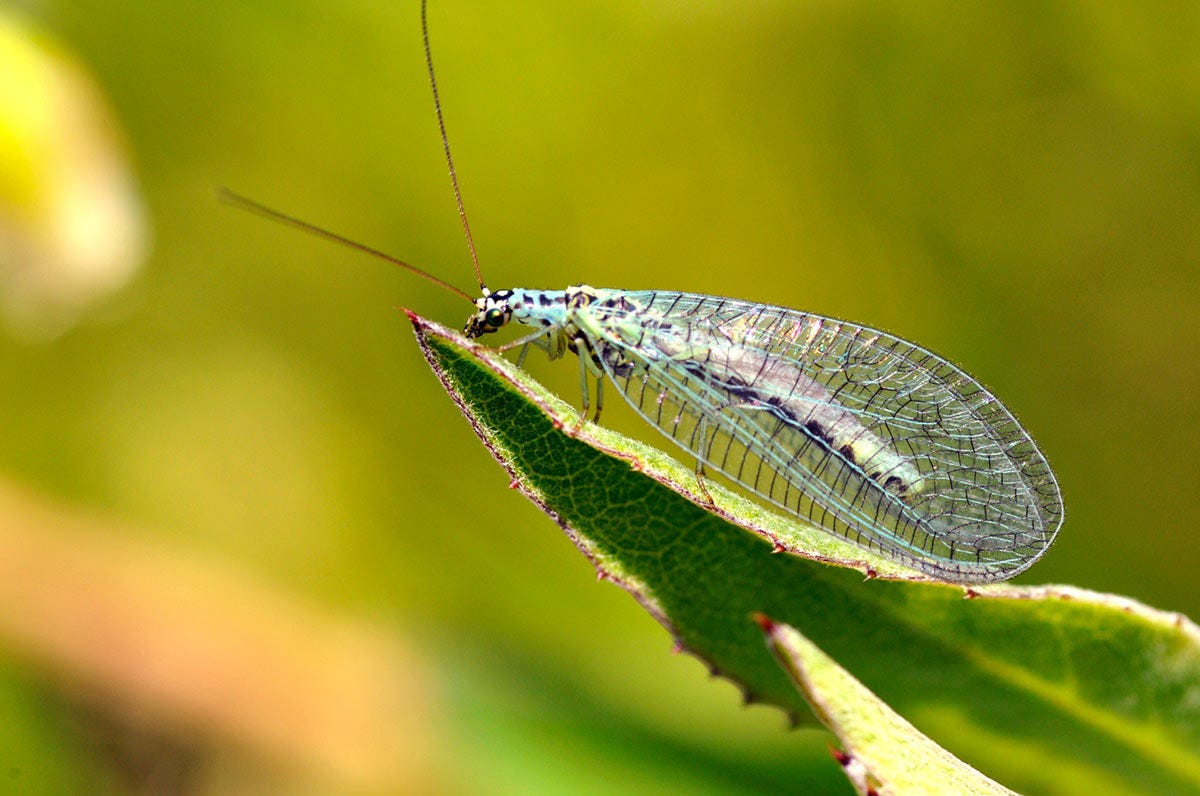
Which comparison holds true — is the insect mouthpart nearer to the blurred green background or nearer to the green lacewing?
the green lacewing

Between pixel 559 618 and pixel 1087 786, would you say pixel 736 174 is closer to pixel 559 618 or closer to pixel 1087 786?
pixel 559 618

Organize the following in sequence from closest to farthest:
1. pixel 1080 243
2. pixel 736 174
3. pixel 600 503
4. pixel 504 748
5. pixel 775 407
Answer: pixel 600 503 → pixel 775 407 → pixel 504 748 → pixel 1080 243 → pixel 736 174

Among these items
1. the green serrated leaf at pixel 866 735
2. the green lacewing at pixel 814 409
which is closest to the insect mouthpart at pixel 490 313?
the green lacewing at pixel 814 409

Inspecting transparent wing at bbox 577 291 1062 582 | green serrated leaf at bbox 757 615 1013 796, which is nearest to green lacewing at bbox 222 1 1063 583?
transparent wing at bbox 577 291 1062 582

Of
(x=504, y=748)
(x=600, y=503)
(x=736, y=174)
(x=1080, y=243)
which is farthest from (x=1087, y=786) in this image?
(x=736, y=174)

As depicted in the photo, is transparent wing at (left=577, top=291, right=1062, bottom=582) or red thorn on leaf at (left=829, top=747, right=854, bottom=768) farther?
transparent wing at (left=577, top=291, right=1062, bottom=582)

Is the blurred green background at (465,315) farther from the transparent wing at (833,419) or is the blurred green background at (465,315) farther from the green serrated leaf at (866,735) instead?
the green serrated leaf at (866,735)

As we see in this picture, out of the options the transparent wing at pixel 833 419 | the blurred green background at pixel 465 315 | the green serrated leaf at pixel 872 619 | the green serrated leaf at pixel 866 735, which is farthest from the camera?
the blurred green background at pixel 465 315
